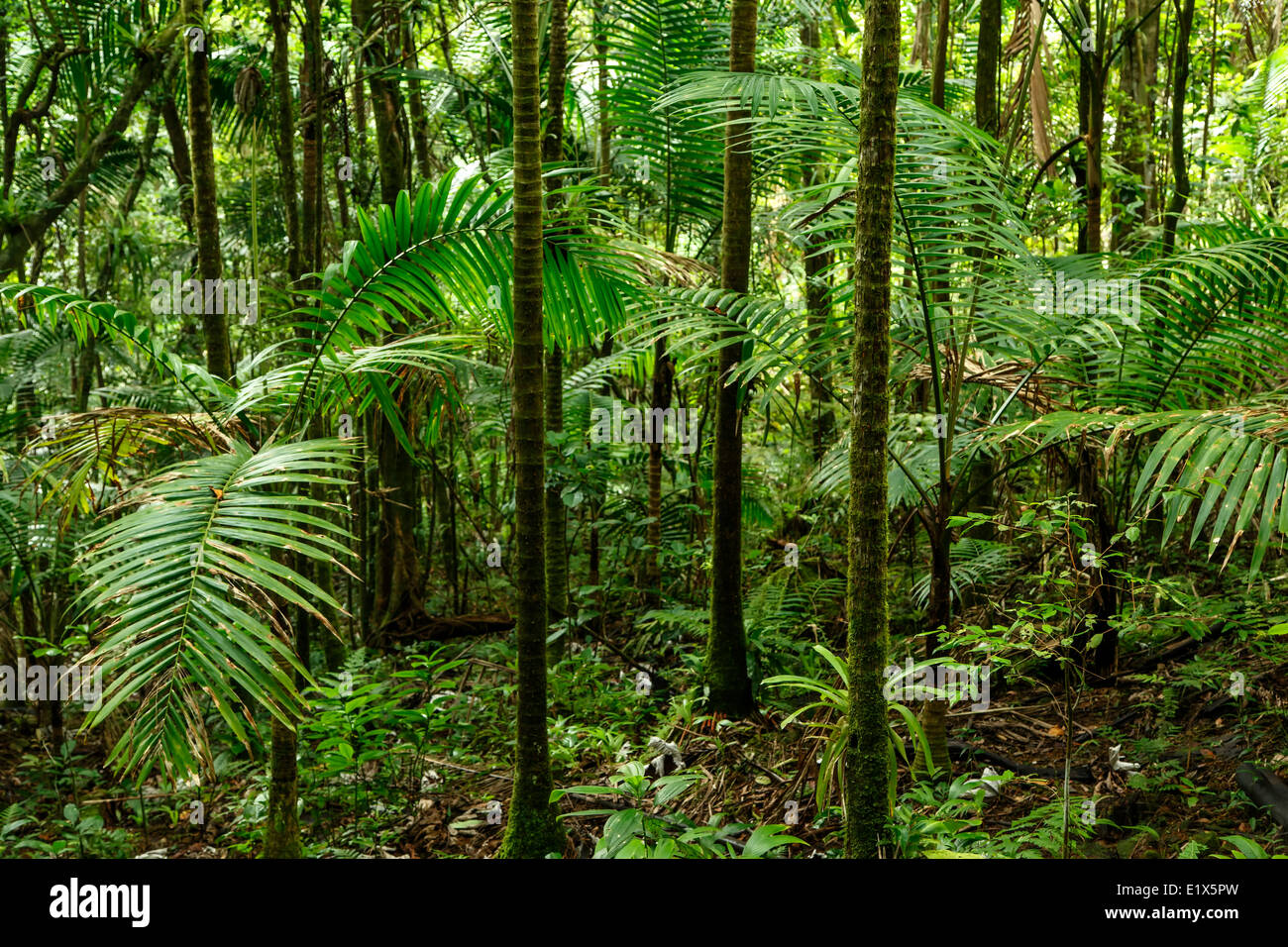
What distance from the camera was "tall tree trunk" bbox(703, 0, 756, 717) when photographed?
13.0ft

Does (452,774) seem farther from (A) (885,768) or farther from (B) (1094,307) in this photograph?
(B) (1094,307)

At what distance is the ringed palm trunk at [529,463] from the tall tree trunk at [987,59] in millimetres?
2760

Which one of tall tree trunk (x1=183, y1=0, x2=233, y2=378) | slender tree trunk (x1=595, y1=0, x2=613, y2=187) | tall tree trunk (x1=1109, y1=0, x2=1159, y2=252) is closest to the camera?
tall tree trunk (x1=183, y1=0, x2=233, y2=378)

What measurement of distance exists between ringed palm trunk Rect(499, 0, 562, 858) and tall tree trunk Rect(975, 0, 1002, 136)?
9.06ft

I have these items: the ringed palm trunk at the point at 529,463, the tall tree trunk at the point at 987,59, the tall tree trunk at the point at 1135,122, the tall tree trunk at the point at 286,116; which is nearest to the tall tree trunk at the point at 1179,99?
the tall tree trunk at the point at 1135,122

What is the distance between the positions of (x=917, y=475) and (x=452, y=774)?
8.14 feet

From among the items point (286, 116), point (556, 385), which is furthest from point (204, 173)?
point (556, 385)

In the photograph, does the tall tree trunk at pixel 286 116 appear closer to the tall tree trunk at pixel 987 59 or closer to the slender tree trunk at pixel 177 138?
the slender tree trunk at pixel 177 138

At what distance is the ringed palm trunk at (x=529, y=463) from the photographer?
8.74 ft

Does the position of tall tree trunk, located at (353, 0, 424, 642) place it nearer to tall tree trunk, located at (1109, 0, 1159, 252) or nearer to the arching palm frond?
the arching palm frond

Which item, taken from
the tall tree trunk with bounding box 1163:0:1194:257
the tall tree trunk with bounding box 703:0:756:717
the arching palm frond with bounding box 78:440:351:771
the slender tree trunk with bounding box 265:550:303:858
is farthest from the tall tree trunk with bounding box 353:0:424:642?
the tall tree trunk with bounding box 1163:0:1194:257

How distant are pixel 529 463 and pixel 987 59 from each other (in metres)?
3.37
